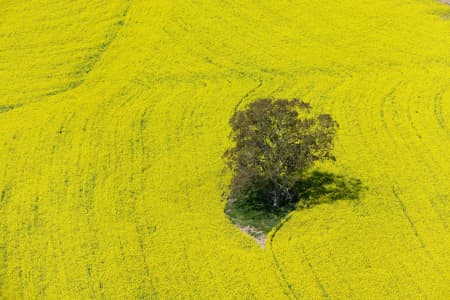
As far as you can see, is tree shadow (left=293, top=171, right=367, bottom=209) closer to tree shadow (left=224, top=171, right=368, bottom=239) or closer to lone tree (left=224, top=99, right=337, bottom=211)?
tree shadow (left=224, top=171, right=368, bottom=239)

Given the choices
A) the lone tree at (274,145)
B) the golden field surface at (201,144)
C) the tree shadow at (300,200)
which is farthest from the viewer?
the lone tree at (274,145)

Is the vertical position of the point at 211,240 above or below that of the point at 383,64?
below

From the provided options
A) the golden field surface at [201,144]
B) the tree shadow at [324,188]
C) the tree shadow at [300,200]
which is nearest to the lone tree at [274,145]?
the tree shadow at [300,200]

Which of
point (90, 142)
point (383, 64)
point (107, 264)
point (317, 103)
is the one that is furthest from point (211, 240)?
point (383, 64)

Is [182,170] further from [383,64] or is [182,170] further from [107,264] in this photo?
[383,64]

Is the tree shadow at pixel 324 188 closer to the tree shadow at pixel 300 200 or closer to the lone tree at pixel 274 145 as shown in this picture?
the tree shadow at pixel 300 200

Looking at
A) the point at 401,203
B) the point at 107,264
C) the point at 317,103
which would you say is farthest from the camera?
the point at 317,103

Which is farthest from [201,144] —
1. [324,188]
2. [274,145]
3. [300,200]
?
[324,188]
